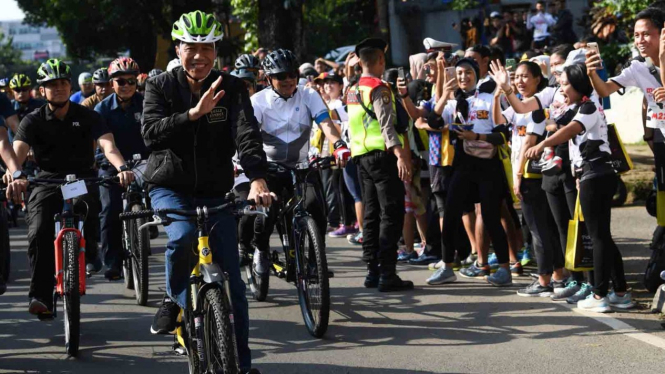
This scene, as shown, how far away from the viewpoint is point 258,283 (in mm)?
9336

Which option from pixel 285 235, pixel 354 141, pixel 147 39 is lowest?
pixel 285 235

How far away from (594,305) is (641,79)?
1.77 meters

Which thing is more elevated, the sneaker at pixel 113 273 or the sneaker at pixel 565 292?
the sneaker at pixel 113 273

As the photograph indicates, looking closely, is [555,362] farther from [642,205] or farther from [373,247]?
[642,205]

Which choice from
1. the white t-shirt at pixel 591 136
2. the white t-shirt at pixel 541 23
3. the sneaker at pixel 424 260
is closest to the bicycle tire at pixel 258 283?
the sneaker at pixel 424 260

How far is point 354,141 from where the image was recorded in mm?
9836

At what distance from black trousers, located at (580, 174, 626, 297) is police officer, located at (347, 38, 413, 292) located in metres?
1.69

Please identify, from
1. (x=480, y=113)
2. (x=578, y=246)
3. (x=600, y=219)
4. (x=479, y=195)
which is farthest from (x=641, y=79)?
(x=479, y=195)

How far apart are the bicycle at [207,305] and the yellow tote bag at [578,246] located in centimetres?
352

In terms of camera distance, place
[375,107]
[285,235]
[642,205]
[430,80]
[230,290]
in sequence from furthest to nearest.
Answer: [642,205] → [430,80] → [375,107] → [285,235] → [230,290]

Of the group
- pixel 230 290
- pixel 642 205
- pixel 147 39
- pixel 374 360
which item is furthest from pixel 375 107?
pixel 147 39

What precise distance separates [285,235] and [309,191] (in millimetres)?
404

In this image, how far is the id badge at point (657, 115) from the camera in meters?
8.19

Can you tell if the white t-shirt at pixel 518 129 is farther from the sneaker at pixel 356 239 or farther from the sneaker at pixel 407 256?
the sneaker at pixel 356 239
